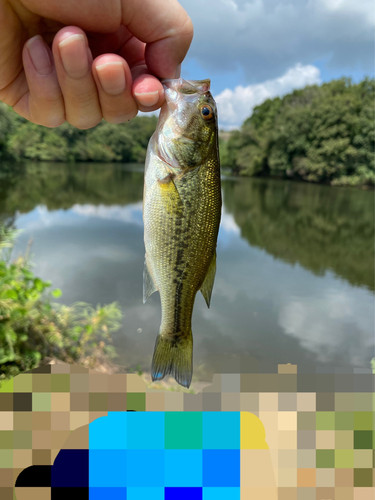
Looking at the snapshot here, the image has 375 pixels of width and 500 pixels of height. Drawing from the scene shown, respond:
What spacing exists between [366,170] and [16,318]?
44.2 metres

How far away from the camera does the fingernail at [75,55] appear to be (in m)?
1.45

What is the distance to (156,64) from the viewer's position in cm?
183

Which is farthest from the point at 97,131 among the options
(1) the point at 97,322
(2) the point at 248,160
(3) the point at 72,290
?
(1) the point at 97,322

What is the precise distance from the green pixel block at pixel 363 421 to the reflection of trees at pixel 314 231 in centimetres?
931

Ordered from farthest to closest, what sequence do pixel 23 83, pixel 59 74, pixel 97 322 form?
pixel 97 322
pixel 23 83
pixel 59 74

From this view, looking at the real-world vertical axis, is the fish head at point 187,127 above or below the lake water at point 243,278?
above

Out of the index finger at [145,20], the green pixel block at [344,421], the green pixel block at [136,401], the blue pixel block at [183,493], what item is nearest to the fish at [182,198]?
the index finger at [145,20]

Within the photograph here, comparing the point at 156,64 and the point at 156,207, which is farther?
the point at 156,64

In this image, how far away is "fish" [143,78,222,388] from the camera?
1.67m

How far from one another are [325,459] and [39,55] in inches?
123

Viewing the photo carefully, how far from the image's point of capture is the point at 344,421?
245 cm

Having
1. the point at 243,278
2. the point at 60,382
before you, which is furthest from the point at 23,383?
the point at 243,278

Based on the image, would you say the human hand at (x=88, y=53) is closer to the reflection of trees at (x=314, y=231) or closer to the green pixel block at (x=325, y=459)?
the green pixel block at (x=325, y=459)

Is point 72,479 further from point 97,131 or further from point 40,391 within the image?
point 97,131
